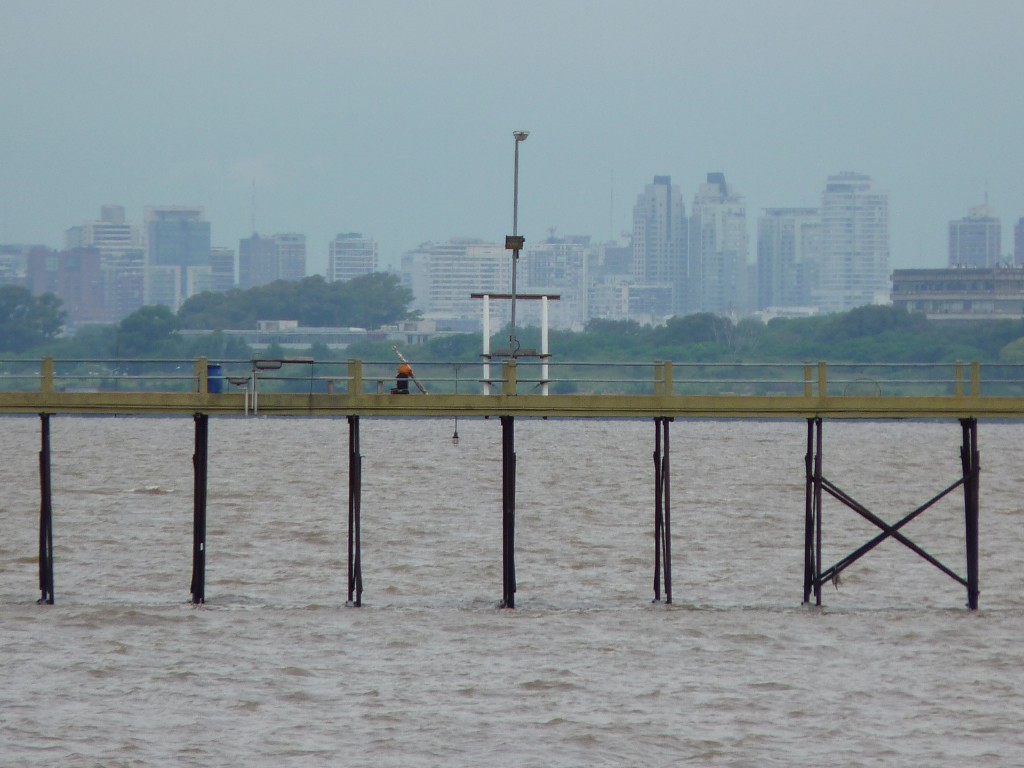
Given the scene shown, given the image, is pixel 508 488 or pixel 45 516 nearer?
pixel 508 488

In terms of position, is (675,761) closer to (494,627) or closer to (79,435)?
(494,627)

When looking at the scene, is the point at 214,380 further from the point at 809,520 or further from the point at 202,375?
the point at 809,520

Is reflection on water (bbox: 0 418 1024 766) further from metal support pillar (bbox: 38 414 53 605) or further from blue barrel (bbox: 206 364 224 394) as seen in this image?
blue barrel (bbox: 206 364 224 394)

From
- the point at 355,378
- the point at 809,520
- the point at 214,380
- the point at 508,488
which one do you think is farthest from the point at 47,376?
the point at 809,520

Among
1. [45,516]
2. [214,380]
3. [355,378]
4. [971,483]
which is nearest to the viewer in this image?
[355,378]

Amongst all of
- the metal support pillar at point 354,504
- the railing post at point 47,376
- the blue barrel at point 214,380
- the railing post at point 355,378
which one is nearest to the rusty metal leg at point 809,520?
the railing post at point 355,378

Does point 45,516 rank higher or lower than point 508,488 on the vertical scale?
lower

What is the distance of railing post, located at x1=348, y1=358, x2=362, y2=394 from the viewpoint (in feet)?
145

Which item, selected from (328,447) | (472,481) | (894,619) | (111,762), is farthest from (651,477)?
(111,762)

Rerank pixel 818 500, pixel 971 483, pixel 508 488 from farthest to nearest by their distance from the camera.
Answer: pixel 818 500
pixel 971 483
pixel 508 488

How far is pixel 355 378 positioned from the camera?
44.1m

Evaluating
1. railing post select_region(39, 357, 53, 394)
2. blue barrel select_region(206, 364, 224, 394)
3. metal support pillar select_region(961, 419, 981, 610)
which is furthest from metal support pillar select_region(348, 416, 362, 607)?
metal support pillar select_region(961, 419, 981, 610)

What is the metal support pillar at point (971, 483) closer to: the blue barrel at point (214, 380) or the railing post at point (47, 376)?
the blue barrel at point (214, 380)

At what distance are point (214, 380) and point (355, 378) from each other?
3695mm
